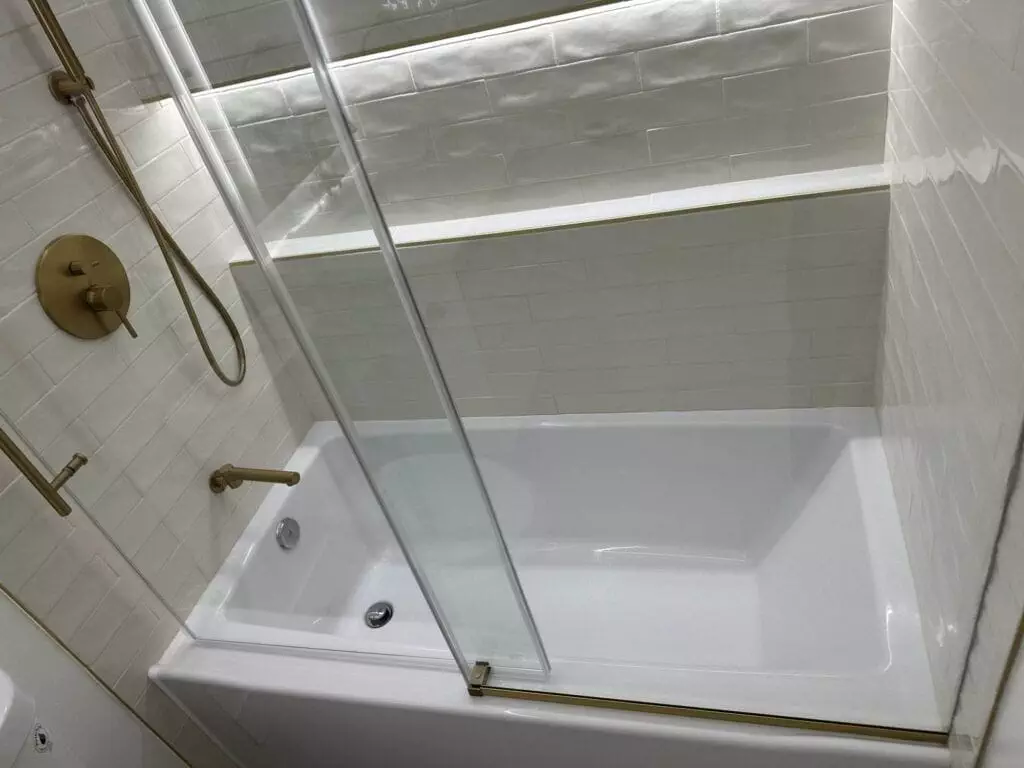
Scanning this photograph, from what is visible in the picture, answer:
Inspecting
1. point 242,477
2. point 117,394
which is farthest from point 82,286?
point 242,477

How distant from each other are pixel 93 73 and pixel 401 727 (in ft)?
4.72

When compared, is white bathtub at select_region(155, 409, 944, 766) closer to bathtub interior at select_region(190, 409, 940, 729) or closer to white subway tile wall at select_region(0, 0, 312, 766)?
bathtub interior at select_region(190, 409, 940, 729)

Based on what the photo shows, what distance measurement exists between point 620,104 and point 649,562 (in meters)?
1.11

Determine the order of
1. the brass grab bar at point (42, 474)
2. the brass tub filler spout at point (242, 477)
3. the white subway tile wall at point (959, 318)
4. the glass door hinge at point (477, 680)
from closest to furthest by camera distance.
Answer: the white subway tile wall at point (959, 318)
the brass grab bar at point (42, 474)
the glass door hinge at point (477, 680)
the brass tub filler spout at point (242, 477)

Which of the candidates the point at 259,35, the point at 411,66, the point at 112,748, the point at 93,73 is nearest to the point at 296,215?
the point at 259,35

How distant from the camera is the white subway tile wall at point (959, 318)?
2.38ft

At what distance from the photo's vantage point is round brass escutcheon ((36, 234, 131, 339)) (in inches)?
51.6

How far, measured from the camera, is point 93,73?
4.74 ft

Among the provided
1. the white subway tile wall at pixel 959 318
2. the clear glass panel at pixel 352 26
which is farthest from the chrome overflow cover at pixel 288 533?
the white subway tile wall at pixel 959 318

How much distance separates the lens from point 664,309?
1.59 metres

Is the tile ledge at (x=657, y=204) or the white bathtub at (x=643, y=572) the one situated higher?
the tile ledge at (x=657, y=204)

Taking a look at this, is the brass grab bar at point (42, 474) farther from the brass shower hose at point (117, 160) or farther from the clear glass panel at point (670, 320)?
the clear glass panel at point (670, 320)

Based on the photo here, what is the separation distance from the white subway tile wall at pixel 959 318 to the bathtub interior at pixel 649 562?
15 cm

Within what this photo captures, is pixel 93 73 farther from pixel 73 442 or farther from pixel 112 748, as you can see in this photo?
pixel 112 748
